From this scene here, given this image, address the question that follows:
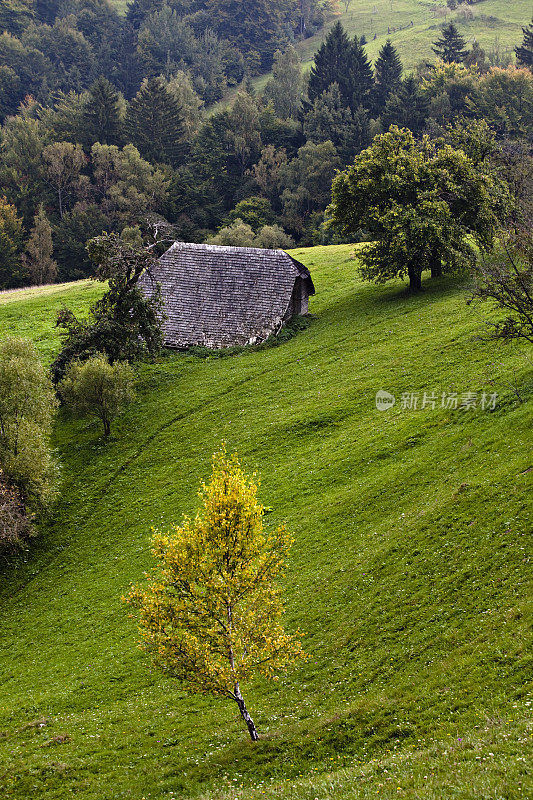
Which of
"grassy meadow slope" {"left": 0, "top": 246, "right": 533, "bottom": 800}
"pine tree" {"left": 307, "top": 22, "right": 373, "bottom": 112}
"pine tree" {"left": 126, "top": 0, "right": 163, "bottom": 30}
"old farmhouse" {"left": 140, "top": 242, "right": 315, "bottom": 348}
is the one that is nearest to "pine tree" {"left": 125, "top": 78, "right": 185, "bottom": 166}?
"pine tree" {"left": 307, "top": 22, "right": 373, "bottom": 112}

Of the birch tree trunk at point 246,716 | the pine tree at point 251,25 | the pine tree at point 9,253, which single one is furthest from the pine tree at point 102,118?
the birch tree trunk at point 246,716

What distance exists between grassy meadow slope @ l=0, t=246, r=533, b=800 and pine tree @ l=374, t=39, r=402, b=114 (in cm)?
9381

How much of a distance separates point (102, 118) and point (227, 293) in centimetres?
8173

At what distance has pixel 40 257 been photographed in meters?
102

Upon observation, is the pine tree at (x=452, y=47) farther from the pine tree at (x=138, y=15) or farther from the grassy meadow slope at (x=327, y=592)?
the grassy meadow slope at (x=327, y=592)

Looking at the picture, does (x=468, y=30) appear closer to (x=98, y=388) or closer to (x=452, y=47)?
(x=452, y=47)

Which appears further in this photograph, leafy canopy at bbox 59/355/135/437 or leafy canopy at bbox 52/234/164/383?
leafy canopy at bbox 52/234/164/383

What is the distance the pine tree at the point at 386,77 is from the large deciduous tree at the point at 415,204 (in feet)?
263

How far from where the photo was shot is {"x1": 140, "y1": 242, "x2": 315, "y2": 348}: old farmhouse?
57188 mm

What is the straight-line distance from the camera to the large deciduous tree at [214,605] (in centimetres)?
1847

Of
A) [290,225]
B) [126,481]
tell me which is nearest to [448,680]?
[126,481]

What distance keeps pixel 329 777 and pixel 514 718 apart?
15.1 feet

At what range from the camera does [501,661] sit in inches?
687

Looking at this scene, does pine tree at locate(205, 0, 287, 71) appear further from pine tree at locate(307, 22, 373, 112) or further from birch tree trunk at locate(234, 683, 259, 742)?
birch tree trunk at locate(234, 683, 259, 742)
